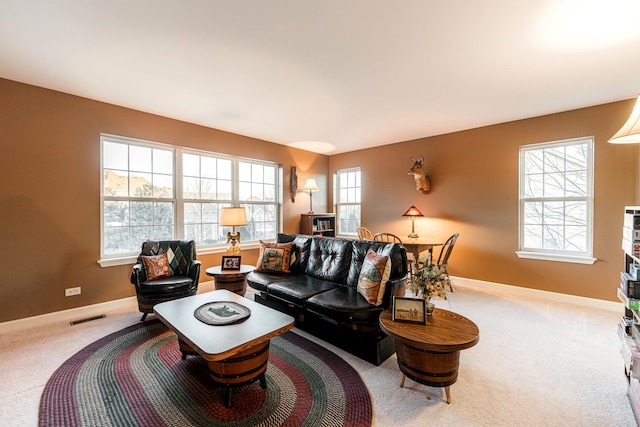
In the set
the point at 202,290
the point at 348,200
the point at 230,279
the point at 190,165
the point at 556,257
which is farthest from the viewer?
the point at 348,200

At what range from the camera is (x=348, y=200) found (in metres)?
6.33

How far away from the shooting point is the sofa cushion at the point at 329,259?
3.10m

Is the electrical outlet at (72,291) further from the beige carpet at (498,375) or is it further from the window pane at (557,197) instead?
the window pane at (557,197)

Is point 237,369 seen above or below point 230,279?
below

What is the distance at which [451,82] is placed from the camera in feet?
9.54

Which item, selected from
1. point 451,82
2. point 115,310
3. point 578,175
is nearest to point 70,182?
point 115,310

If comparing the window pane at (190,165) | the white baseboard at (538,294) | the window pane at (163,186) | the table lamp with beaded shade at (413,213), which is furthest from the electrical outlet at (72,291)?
the white baseboard at (538,294)

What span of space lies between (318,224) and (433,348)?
4.42 m

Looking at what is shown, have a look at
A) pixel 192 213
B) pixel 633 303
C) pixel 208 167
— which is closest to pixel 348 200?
pixel 208 167

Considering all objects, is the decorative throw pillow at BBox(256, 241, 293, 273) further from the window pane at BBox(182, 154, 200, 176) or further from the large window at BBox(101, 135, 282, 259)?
the window pane at BBox(182, 154, 200, 176)

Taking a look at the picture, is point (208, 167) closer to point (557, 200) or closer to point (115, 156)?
point (115, 156)

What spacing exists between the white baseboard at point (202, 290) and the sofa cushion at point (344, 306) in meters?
2.51

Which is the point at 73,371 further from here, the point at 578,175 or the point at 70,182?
the point at 578,175

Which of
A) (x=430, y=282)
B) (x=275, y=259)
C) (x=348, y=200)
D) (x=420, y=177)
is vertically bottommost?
(x=275, y=259)
